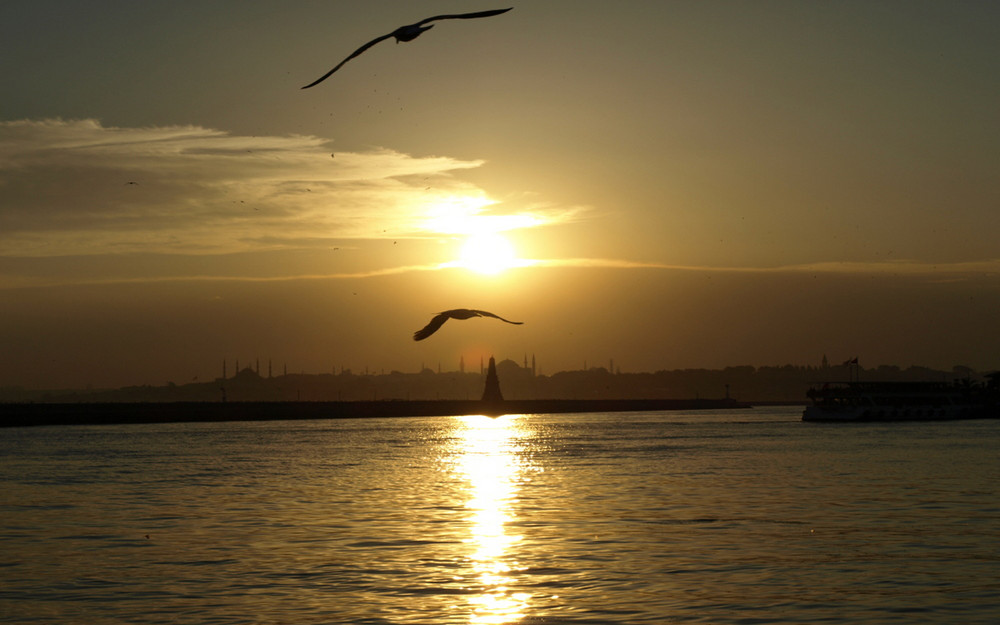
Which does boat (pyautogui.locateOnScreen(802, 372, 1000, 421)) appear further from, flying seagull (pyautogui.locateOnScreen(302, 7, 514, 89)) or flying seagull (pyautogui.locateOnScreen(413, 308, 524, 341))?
flying seagull (pyautogui.locateOnScreen(302, 7, 514, 89))

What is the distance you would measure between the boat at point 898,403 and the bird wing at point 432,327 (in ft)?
394

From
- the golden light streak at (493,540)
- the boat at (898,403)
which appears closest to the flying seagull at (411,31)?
the golden light streak at (493,540)

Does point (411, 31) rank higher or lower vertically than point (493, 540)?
higher

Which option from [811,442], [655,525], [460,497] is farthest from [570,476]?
[811,442]

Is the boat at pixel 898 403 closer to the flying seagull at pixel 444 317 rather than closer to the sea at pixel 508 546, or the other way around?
the sea at pixel 508 546

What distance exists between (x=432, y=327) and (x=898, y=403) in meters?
127

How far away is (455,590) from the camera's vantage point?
23.7 metres

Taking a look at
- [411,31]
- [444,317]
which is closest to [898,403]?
[444,317]

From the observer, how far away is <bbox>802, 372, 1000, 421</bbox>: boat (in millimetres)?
151625

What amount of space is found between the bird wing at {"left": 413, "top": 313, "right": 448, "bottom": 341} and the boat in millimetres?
120094

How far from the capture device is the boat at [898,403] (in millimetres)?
151625

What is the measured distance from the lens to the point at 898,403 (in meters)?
154

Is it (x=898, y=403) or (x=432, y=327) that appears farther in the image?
(x=898, y=403)

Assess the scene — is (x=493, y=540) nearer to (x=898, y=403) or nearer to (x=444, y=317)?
(x=444, y=317)
